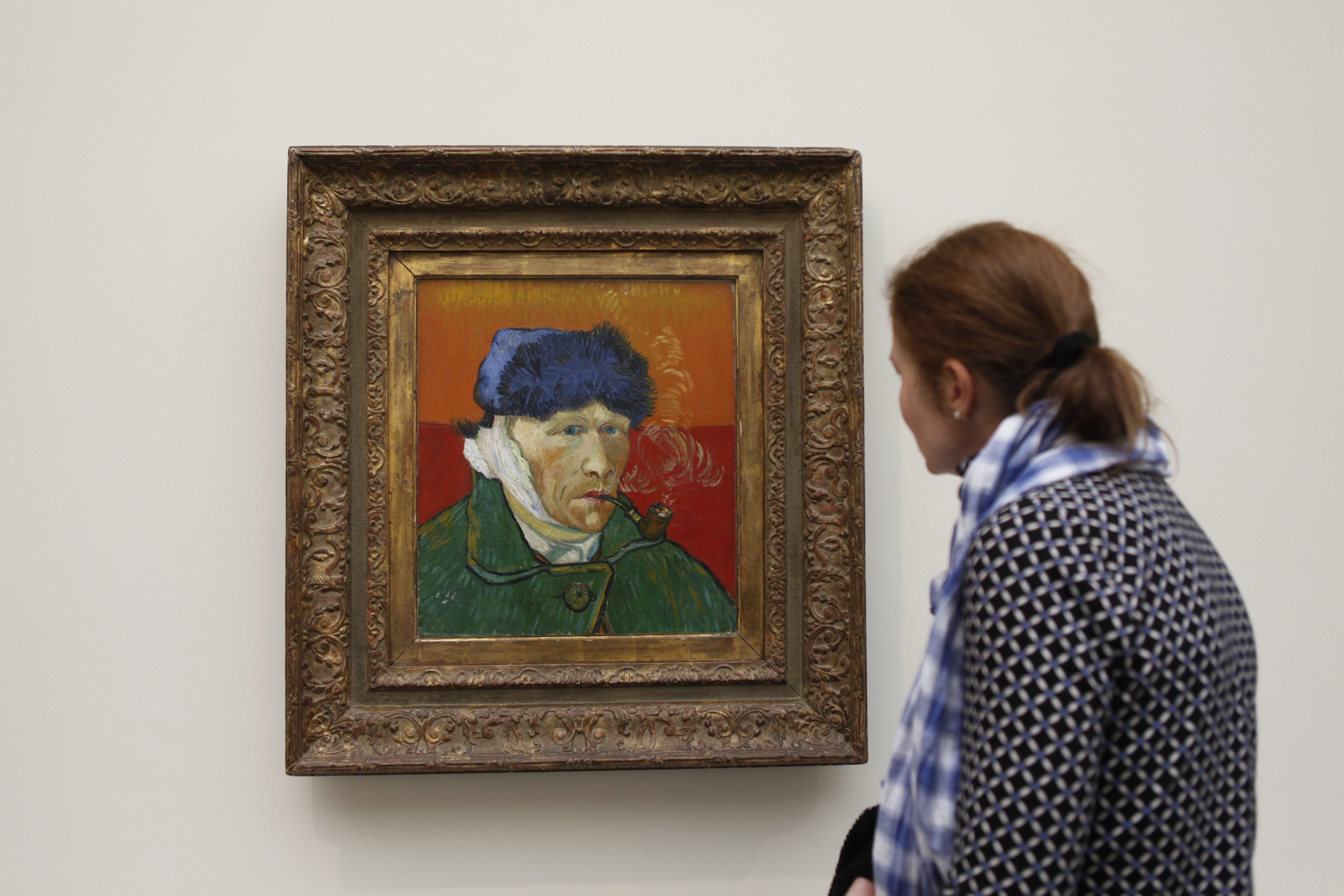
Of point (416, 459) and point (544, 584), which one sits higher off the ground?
point (416, 459)

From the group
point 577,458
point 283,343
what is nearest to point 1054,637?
point 577,458

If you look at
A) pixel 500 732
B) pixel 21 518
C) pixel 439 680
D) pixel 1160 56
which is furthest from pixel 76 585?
pixel 1160 56

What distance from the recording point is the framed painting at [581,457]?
154 centimetres

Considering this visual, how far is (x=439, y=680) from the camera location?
1.55 m

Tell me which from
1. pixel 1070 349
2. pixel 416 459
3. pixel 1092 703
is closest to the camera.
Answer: pixel 1092 703

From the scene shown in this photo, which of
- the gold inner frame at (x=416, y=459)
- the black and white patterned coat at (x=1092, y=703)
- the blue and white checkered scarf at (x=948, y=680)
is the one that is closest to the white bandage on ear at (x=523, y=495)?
the gold inner frame at (x=416, y=459)

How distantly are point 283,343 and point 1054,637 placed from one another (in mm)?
1424

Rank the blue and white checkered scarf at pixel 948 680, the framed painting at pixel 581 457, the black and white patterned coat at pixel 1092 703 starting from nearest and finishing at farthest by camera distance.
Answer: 1. the black and white patterned coat at pixel 1092 703
2. the blue and white checkered scarf at pixel 948 680
3. the framed painting at pixel 581 457

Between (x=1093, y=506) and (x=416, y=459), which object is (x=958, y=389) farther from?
(x=416, y=459)

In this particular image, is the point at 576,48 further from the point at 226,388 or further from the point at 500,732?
the point at 500,732

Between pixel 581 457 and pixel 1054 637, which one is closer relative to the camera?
pixel 1054 637

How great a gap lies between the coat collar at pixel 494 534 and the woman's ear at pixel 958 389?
818 millimetres

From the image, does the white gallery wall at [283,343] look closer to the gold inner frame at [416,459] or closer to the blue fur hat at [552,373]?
the gold inner frame at [416,459]

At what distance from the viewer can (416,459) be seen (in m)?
1.58
